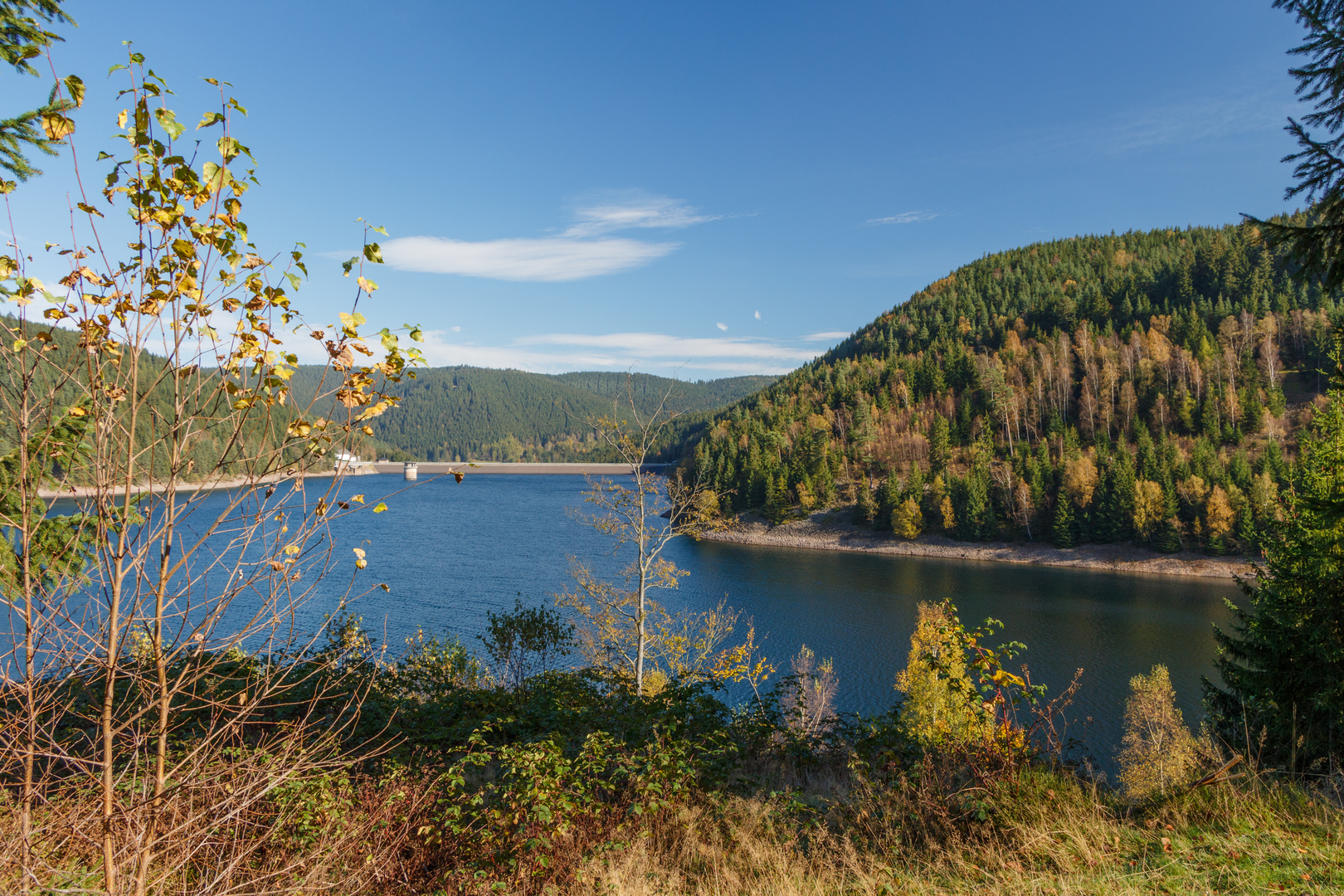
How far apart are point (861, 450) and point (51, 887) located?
272ft

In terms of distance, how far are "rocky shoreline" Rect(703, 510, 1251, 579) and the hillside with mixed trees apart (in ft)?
3.95

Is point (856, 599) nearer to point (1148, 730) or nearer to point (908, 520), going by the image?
point (1148, 730)

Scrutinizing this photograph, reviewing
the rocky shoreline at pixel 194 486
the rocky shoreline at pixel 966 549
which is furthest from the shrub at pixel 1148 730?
the rocky shoreline at pixel 966 549

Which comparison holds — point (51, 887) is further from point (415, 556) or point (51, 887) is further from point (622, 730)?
point (415, 556)

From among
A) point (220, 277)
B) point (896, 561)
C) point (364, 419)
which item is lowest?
point (896, 561)

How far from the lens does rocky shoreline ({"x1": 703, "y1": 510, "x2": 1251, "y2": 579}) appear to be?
49719 mm

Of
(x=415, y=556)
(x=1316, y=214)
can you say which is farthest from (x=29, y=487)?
(x=415, y=556)

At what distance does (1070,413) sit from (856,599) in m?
59.7

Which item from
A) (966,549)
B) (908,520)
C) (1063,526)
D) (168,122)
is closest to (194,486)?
(168,122)

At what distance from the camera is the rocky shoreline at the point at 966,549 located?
163 feet

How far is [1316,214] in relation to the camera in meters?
5.25

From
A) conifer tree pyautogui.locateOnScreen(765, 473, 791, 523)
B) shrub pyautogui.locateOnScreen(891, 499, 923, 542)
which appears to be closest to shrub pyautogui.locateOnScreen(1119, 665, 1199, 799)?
shrub pyautogui.locateOnScreen(891, 499, 923, 542)

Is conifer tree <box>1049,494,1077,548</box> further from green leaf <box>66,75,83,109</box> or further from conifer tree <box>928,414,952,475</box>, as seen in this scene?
green leaf <box>66,75,83,109</box>

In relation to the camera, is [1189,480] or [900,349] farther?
[900,349]
